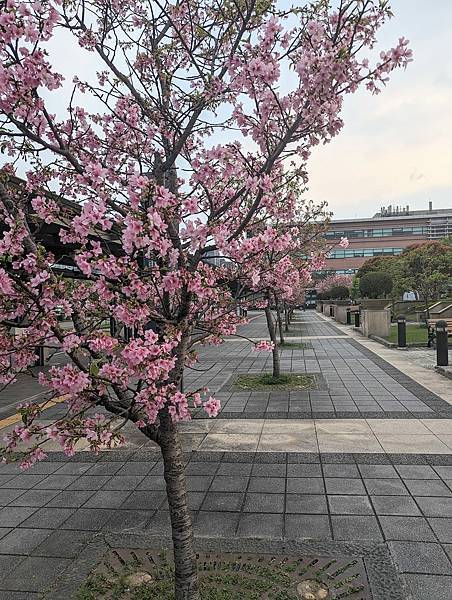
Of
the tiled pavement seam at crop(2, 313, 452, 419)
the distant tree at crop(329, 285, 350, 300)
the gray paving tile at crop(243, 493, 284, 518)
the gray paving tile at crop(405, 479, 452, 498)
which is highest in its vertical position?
the distant tree at crop(329, 285, 350, 300)

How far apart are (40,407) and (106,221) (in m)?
1.15

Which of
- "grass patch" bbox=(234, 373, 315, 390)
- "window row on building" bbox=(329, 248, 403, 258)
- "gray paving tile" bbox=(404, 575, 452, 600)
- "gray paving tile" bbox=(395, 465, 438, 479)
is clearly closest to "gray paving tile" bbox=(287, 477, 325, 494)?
"gray paving tile" bbox=(395, 465, 438, 479)

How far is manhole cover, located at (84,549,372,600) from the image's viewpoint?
3539mm

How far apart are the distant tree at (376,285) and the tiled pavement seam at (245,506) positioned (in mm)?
22389

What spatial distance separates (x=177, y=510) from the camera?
3.43 m

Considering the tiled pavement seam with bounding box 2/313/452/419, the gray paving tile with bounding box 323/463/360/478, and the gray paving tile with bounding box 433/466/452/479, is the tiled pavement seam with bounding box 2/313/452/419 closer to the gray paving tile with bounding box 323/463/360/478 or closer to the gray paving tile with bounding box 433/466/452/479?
the gray paving tile with bounding box 323/463/360/478

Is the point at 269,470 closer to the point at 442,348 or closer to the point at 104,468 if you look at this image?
the point at 104,468

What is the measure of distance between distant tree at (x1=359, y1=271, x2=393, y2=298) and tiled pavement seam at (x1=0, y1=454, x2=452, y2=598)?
22.4 metres

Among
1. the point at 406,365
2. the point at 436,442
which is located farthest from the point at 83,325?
the point at 406,365

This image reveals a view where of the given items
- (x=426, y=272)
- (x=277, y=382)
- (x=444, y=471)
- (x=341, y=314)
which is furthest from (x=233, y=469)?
(x=341, y=314)

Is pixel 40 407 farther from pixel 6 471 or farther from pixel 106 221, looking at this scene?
pixel 6 471

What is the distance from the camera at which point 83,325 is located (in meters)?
3.20

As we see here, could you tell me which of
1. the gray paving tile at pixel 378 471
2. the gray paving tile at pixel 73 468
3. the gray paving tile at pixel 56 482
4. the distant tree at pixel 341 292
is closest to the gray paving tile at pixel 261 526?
the gray paving tile at pixel 378 471

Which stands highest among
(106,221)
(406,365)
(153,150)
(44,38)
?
(44,38)
